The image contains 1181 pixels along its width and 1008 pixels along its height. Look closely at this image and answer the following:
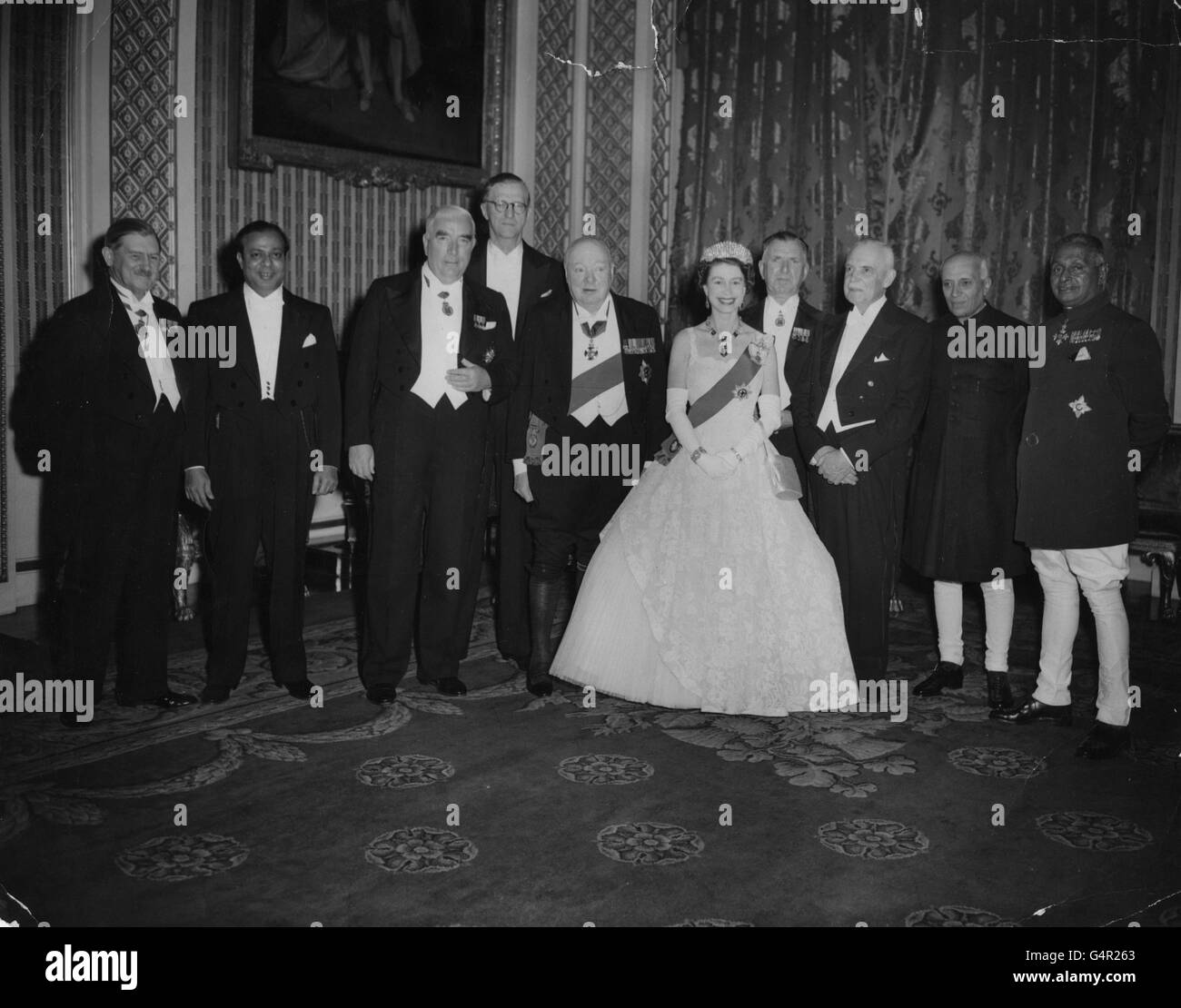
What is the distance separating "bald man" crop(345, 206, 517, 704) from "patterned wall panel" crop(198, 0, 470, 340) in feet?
6.07

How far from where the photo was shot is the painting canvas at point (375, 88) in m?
5.39

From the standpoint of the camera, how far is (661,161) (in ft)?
23.2

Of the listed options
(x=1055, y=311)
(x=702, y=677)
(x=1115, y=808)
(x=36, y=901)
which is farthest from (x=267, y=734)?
(x=1055, y=311)

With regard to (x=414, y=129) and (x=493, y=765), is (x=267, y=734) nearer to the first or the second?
(x=493, y=765)

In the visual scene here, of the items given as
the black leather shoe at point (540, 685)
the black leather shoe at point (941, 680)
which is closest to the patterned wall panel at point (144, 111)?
the black leather shoe at point (540, 685)

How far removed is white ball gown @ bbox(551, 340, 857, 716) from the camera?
3.72 metres

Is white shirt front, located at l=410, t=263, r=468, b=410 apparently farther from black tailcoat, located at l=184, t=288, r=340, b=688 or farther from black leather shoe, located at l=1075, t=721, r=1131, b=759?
black leather shoe, located at l=1075, t=721, r=1131, b=759

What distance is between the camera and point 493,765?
3.29m

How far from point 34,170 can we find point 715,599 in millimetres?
3518

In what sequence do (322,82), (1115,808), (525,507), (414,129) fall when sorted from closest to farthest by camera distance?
(1115,808)
(525,507)
(322,82)
(414,129)

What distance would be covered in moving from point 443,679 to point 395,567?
45cm
